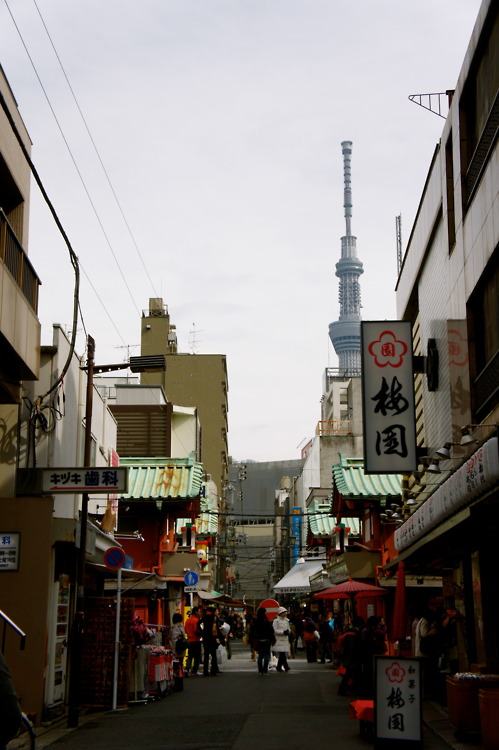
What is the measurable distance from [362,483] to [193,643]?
8.37m

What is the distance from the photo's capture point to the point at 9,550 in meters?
17.6

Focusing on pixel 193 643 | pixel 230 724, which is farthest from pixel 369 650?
pixel 193 643

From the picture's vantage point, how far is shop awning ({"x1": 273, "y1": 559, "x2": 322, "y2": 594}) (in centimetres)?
4404

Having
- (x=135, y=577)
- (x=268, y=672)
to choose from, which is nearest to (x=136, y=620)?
(x=135, y=577)

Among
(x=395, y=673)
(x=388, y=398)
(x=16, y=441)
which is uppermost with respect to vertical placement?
(x=388, y=398)

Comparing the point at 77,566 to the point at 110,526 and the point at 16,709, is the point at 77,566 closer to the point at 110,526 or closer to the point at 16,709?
the point at 110,526

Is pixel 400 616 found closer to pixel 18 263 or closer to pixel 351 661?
pixel 351 661

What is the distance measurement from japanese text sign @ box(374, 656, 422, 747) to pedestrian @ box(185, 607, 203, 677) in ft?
58.4

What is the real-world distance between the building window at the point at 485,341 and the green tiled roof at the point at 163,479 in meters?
20.5

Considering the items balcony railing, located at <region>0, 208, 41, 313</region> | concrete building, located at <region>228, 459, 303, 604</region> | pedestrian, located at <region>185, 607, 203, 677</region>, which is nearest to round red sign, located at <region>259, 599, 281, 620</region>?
pedestrian, located at <region>185, 607, 203, 677</region>

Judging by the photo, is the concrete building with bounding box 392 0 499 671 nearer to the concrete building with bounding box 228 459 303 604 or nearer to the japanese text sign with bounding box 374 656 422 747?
the japanese text sign with bounding box 374 656 422 747

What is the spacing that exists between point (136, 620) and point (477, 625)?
6801 millimetres

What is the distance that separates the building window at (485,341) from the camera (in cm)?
1612

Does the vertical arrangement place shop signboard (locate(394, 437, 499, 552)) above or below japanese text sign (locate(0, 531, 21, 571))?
above
